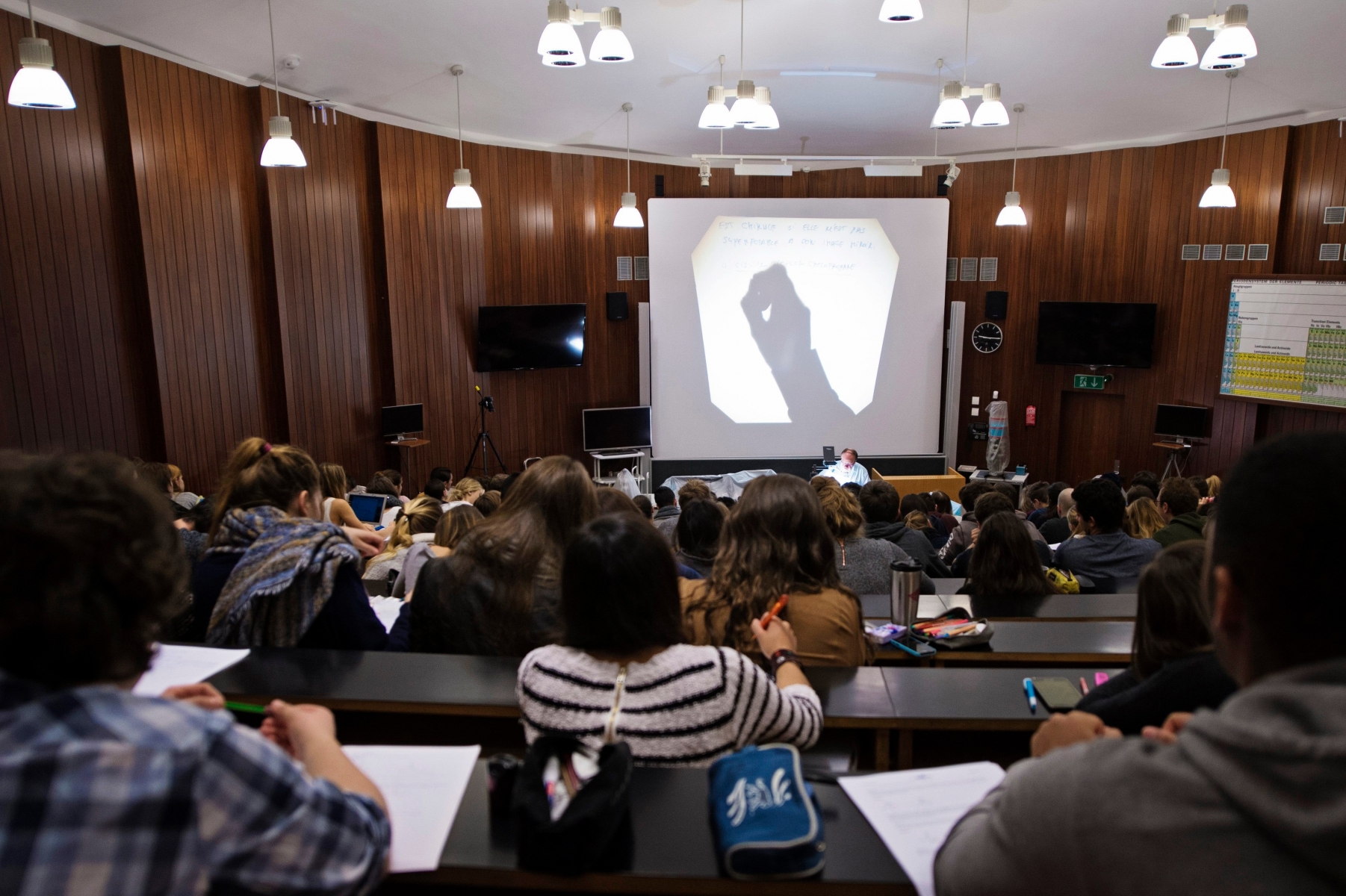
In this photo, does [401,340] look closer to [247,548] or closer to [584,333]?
[584,333]

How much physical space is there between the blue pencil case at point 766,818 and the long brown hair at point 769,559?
33.5 inches


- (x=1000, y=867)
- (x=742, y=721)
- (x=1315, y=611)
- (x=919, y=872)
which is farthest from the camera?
(x=742, y=721)

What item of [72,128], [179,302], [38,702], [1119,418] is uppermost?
[72,128]

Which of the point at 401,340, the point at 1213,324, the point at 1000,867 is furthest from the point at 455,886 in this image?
the point at 1213,324

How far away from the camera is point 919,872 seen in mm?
1181

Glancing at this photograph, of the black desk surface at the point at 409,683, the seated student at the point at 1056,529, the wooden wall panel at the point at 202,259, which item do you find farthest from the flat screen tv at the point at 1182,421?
the wooden wall panel at the point at 202,259

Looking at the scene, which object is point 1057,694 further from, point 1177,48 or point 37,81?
point 37,81

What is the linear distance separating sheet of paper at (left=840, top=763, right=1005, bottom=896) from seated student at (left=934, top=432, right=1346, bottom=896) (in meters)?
0.31

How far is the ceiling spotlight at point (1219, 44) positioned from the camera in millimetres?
4109

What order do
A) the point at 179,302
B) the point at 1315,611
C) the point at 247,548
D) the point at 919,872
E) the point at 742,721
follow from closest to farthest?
Result: the point at 1315,611 → the point at 919,872 → the point at 742,721 → the point at 247,548 → the point at 179,302

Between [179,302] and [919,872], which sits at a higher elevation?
[179,302]

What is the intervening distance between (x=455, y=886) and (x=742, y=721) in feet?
1.73

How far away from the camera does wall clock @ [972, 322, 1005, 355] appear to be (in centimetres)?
996

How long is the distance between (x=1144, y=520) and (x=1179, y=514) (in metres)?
0.22
